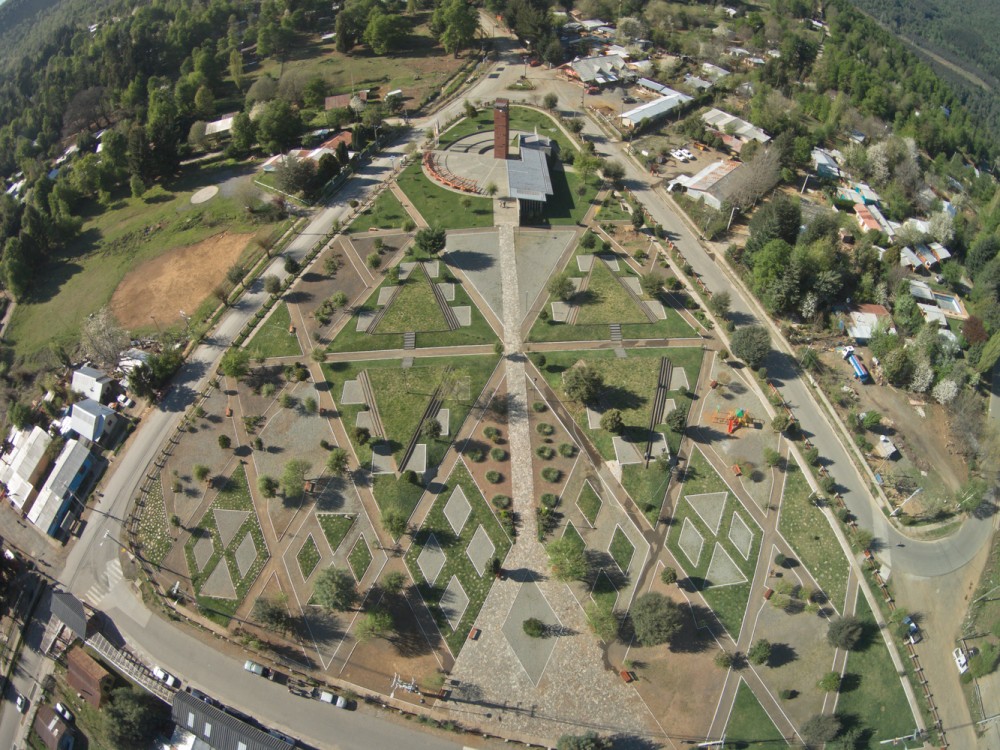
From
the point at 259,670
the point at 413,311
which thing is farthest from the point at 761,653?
the point at 413,311

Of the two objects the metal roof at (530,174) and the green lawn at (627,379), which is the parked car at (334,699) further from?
the metal roof at (530,174)

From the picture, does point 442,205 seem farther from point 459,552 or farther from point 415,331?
point 459,552

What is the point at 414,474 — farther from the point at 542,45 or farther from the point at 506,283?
the point at 542,45

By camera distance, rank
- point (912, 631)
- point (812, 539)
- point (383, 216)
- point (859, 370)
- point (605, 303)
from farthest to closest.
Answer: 1. point (383, 216)
2. point (605, 303)
3. point (859, 370)
4. point (812, 539)
5. point (912, 631)

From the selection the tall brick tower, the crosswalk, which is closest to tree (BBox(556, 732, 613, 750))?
the crosswalk

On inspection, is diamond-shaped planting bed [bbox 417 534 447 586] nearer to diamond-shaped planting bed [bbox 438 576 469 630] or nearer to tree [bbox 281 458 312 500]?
diamond-shaped planting bed [bbox 438 576 469 630]

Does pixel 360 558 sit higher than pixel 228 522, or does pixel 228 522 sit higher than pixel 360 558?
pixel 228 522

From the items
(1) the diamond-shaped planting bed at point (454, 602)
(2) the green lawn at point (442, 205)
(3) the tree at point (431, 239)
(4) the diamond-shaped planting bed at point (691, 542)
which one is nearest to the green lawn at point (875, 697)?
(4) the diamond-shaped planting bed at point (691, 542)
